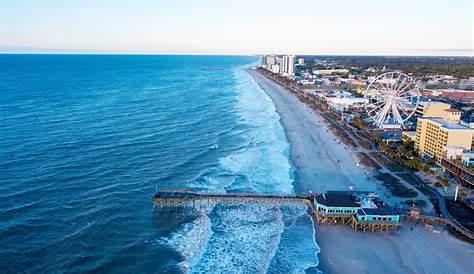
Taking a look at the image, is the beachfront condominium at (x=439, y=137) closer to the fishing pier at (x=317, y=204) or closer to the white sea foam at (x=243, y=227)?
the white sea foam at (x=243, y=227)

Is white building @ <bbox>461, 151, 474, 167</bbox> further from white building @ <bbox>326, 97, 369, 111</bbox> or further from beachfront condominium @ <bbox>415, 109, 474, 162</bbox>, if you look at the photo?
white building @ <bbox>326, 97, 369, 111</bbox>

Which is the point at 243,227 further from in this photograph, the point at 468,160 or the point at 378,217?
the point at 468,160

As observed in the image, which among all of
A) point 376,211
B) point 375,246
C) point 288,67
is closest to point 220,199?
point 376,211

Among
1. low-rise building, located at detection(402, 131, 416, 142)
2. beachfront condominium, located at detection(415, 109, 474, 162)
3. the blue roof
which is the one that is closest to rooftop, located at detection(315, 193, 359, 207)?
the blue roof

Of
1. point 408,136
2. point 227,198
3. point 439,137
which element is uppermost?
point 439,137

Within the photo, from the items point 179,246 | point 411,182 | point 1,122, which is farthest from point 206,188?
point 1,122

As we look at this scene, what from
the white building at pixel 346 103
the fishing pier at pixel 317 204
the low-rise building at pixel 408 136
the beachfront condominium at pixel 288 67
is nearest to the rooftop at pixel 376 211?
the fishing pier at pixel 317 204

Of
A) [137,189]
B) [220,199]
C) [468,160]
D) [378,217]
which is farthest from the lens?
[468,160]
